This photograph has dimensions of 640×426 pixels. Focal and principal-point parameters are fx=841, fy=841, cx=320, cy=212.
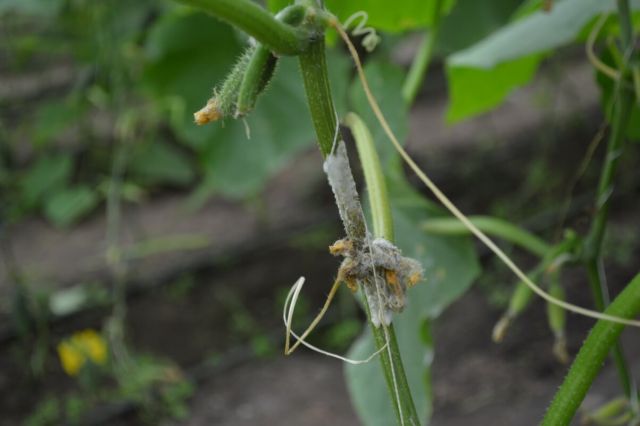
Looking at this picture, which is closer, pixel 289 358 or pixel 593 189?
pixel 289 358

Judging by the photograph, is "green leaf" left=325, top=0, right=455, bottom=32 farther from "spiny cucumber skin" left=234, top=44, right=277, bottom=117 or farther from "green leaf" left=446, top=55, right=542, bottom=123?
"spiny cucumber skin" left=234, top=44, right=277, bottom=117

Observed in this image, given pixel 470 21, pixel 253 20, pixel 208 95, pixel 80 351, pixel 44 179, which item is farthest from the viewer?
pixel 44 179

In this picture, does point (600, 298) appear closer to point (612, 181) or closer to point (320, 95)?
point (612, 181)

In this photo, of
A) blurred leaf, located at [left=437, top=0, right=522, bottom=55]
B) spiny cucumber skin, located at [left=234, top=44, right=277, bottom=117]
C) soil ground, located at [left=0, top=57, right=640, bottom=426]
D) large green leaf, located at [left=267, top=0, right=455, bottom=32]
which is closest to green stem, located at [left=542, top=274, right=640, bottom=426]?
spiny cucumber skin, located at [left=234, top=44, right=277, bottom=117]

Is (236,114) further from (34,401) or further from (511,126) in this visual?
(511,126)

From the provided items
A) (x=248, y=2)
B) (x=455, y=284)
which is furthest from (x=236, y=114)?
(x=455, y=284)

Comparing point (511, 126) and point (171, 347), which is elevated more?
point (511, 126)

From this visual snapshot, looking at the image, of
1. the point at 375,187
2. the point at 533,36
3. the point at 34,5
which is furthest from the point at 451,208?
the point at 34,5

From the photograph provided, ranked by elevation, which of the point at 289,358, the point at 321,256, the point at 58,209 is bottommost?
the point at 289,358
